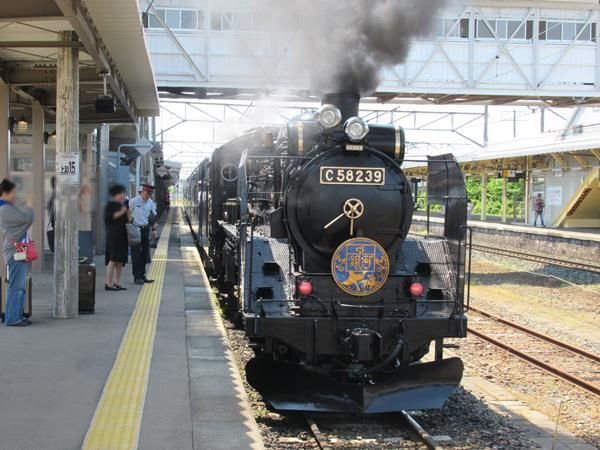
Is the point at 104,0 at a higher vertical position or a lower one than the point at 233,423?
higher

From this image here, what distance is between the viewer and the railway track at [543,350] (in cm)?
747

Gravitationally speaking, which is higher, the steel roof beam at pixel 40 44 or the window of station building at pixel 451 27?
the window of station building at pixel 451 27

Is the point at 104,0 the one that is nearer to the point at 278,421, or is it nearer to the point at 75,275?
the point at 75,275

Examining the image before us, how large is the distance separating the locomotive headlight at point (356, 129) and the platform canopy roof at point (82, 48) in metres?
3.06

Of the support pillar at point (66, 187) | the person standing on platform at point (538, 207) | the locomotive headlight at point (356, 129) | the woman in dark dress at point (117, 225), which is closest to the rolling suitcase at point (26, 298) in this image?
the support pillar at point (66, 187)

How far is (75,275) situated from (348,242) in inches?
168

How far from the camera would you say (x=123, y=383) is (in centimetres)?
572

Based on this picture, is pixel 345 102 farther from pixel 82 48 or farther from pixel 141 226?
pixel 141 226

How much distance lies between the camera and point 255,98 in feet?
53.4

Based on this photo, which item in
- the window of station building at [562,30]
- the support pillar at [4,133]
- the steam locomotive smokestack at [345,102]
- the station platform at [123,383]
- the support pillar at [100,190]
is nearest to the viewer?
the station platform at [123,383]

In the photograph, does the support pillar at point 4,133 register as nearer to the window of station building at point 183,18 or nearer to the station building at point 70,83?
the station building at point 70,83

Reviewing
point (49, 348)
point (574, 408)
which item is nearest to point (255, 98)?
point (49, 348)

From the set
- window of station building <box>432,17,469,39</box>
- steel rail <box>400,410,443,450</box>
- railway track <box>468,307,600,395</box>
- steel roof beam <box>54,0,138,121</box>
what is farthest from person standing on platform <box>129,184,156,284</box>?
window of station building <box>432,17,469,39</box>

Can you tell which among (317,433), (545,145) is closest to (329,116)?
(317,433)
